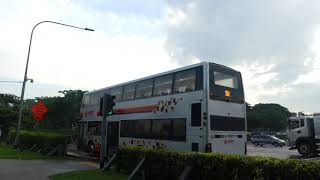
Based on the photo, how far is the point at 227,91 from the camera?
16.4 metres

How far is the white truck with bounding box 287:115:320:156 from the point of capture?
1068 inches

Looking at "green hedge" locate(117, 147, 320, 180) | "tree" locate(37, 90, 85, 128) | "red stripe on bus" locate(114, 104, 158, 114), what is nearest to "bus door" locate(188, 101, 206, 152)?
"red stripe on bus" locate(114, 104, 158, 114)

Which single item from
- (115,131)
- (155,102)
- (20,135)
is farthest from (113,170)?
(20,135)

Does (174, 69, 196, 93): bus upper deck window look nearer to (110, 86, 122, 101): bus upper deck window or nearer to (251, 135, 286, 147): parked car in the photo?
(110, 86, 122, 101): bus upper deck window

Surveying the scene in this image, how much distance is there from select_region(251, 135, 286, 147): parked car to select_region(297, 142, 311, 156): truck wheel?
762 inches

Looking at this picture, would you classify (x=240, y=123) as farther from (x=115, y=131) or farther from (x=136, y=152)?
(x=115, y=131)

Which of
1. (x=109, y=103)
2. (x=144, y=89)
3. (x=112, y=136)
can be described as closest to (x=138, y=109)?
(x=144, y=89)

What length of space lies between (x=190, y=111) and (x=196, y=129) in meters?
0.78

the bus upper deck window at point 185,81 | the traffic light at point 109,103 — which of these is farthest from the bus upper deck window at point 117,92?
the traffic light at point 109,103

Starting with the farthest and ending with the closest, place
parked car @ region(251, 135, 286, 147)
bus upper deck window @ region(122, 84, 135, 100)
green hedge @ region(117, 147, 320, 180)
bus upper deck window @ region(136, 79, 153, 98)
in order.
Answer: parked car @ region(251, 135, 286, 147) < bus upper deck window @ region(122, 84, 135, 100) < bus upper deck window @ region(136, 79, 153, 98) < green hedge @ region(117, 147, 320, 180)

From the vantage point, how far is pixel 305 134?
27.8 m

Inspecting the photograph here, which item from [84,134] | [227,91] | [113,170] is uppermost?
[227,91]

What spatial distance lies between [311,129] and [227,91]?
1399cm

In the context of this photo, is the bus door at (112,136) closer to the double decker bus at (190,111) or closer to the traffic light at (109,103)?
the double decker bus at (190,111)
